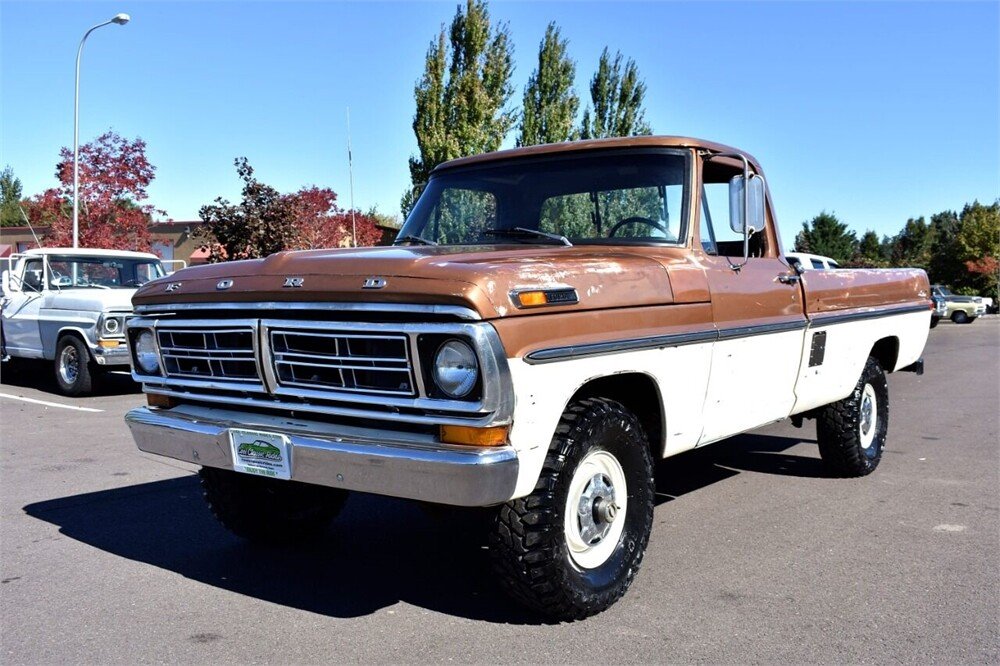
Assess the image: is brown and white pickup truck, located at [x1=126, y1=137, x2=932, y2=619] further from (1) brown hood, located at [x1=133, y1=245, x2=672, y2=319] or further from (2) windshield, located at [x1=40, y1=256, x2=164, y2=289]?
(2) windshield, located at [x1=40, y1=256, x2=164, y2=289]

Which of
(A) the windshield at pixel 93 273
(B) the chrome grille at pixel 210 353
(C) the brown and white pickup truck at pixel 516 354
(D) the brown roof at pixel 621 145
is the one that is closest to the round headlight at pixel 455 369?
(C) the brown and white pickup truck at pixel 516 354

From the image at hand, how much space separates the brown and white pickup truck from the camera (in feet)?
11.4

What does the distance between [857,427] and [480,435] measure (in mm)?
3999

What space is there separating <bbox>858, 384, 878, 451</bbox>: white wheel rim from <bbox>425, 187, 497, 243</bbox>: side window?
10.2 ft

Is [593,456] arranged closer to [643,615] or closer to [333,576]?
[643,615]

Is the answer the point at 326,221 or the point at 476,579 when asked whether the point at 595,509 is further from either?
the point at 326,221

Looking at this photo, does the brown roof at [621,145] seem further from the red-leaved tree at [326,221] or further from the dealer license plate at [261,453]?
the red-leaved tree at [326,221]

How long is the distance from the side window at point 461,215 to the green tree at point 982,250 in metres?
56.7

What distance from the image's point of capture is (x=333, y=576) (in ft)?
14.7

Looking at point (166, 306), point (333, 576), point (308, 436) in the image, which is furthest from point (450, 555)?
point (166, 306)

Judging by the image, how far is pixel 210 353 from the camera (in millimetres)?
4199

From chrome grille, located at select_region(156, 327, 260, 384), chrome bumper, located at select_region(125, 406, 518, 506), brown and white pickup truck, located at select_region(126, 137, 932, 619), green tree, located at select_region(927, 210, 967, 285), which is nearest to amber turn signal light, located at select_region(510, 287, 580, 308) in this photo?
brown and white pickup truck, located at select_region(126, 137, 932, 619)

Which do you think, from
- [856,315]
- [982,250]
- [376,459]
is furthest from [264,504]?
[982,250]

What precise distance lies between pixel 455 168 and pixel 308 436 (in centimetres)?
241
